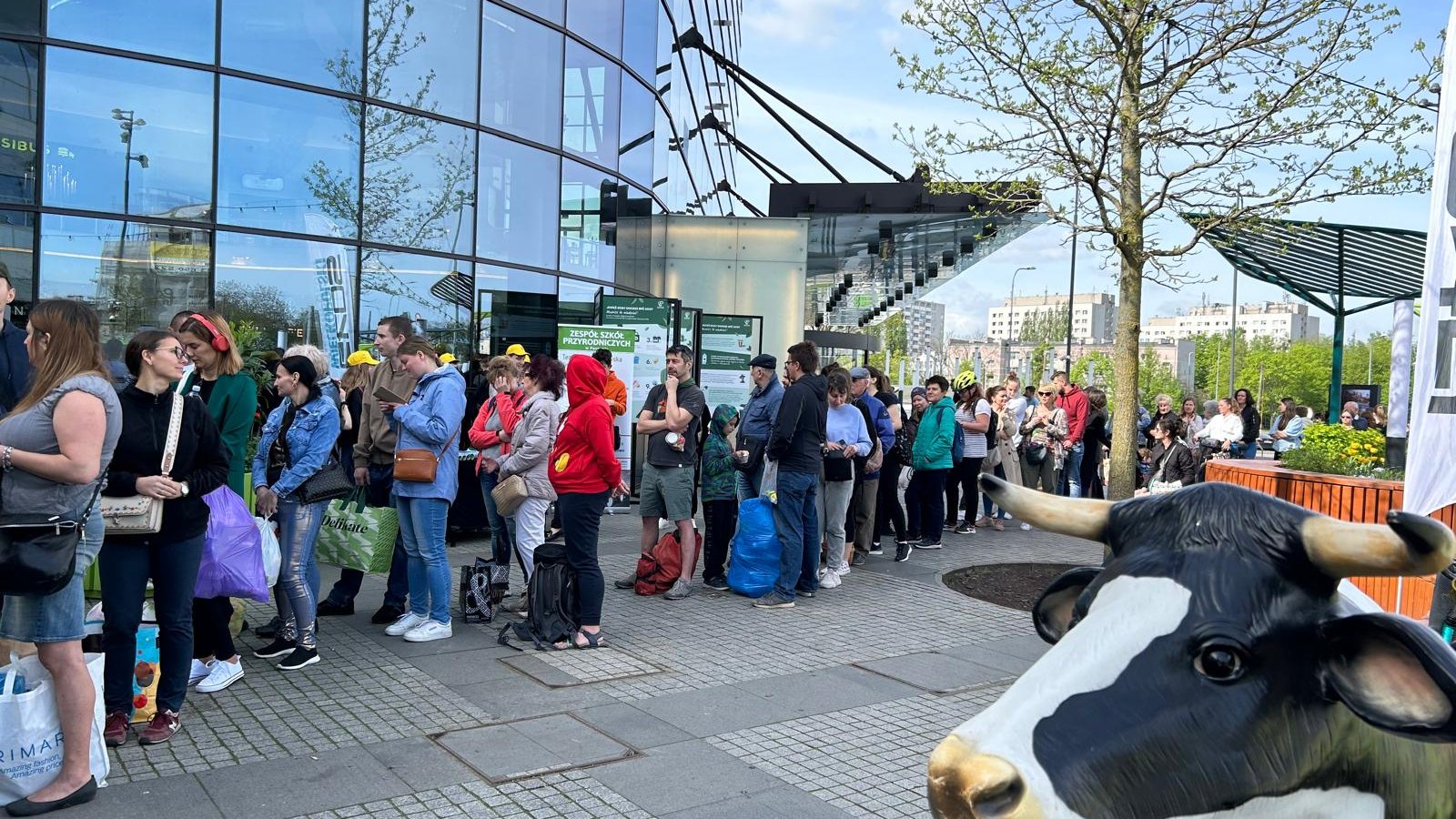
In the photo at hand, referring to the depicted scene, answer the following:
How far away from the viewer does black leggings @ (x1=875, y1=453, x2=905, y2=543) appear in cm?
1119

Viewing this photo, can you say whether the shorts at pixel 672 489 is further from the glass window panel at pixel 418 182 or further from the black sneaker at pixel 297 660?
the glass window panel at pixel 418 182

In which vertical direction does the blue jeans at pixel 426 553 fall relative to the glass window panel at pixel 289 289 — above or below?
below

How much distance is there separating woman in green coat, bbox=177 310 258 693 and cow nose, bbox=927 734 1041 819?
4.94m

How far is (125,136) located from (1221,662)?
13.4m

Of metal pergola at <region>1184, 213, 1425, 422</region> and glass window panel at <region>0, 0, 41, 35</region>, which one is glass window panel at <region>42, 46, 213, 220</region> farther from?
metal pergola at <region>1184, 213, 1425, 422</region>

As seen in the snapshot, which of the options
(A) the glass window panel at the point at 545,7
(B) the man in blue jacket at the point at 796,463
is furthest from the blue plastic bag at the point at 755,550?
(A) the glass window panel at the point at 545,7

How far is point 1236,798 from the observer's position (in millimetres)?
1644

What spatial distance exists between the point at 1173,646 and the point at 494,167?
14.2 m

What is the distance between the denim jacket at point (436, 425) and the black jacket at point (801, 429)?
246 cm

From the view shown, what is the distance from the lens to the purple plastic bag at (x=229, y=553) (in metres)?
5.32

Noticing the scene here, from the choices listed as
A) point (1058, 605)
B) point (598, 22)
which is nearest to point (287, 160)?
point (598, 22)

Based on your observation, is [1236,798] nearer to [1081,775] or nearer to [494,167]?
[1081,775]

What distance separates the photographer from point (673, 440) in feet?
27.5

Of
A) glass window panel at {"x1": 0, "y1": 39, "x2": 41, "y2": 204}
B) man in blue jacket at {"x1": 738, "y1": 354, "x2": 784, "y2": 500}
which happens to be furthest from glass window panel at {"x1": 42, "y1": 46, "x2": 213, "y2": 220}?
man in blue jacket at {"x1": 738, "y1": 354, "x2": 784, "y2": 500}
